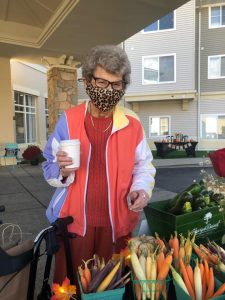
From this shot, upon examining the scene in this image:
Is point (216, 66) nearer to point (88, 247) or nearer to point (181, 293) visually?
point (88, 247)

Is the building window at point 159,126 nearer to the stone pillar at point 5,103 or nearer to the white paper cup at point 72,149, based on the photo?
the stone pillar at point 5,103

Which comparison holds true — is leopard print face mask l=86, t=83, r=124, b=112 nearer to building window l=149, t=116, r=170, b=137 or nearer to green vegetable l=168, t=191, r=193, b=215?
green vegetable l=168, t=191, r=193, b=215

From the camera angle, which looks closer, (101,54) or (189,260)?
(189,260)

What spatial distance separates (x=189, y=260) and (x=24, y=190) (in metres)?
6.10

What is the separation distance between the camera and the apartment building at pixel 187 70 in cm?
1875

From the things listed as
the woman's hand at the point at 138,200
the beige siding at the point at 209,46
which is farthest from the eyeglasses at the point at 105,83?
the beige siding at the point at 209,46

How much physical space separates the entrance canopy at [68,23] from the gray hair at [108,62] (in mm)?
4381

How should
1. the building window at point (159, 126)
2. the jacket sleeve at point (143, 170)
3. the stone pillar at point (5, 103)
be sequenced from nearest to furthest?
the jacket sleeve at point (143, 170) < the stone pillar at point (5, 103) < the building window at point (159, 126)

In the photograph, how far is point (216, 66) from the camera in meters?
19.0

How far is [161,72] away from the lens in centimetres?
1942

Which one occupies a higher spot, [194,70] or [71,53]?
[194,70]

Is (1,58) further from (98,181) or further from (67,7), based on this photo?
A: (98,181)

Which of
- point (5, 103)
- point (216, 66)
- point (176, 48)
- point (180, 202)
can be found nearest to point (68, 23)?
point (5, 103)

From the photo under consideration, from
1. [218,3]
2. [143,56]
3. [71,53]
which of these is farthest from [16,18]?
[218,3]
